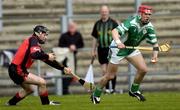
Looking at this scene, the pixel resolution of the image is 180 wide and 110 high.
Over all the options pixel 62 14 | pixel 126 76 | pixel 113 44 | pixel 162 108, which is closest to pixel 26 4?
pixel 62 14

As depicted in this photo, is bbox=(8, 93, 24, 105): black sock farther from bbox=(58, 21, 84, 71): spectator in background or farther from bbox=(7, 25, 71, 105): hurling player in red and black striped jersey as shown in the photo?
bbox=(58, 21, 84, 71): spectator in background

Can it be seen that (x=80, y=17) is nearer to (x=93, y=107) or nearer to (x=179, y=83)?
(x=179, y=83)

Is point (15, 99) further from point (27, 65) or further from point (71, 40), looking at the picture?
point (71, 40)

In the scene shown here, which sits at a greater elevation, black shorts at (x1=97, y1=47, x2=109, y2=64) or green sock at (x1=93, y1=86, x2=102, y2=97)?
green sock at (x1=93, y1=86, x2=102, y2=97)

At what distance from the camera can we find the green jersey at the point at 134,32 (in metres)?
17.8

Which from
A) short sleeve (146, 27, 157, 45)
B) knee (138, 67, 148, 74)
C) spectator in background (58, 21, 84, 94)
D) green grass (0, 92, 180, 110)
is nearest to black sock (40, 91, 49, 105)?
green grass (0, 92, 180, 110)

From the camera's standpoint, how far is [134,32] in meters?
18.0

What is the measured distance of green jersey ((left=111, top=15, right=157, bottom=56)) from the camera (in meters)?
17.8

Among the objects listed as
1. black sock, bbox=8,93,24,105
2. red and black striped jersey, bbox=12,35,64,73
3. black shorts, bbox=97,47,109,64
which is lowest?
black shorts, bbox=97,47,109,64

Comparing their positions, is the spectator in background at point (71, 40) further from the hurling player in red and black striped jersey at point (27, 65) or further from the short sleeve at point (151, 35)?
the hurling player in red and black striped jersey at point (27, 65)

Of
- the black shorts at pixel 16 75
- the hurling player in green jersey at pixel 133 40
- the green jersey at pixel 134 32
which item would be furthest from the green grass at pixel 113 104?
the green jersey at pixel 134 32

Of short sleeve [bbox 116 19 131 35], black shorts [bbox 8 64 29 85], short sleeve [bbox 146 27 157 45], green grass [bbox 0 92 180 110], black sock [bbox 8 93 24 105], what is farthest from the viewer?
short sleeve [bbox 146 27 157 45]

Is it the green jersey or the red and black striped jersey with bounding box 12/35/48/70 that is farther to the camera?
the green jersey

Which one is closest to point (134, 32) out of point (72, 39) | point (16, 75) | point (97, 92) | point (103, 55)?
point (97, 92)
